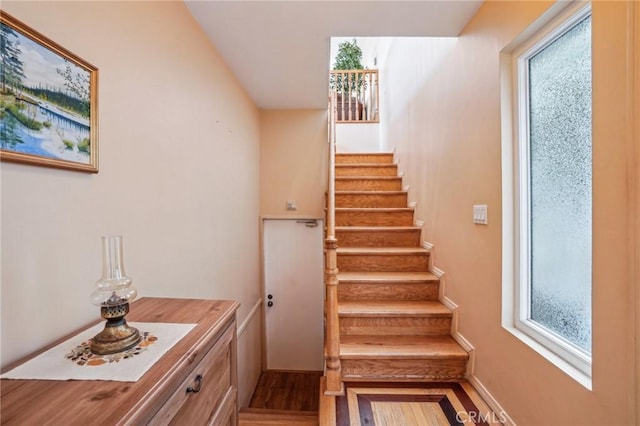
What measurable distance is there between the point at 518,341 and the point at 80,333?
1856 mm

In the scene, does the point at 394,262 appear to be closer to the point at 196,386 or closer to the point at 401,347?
the point at 401,347

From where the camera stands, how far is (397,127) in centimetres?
393

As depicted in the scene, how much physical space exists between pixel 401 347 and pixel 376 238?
3.92ft

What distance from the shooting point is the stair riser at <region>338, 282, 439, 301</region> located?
2400 millimetres

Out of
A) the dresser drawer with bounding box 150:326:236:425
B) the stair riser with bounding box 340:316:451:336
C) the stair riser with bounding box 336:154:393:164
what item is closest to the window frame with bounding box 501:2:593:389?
the stair riser with bounding box 340:316:451:336

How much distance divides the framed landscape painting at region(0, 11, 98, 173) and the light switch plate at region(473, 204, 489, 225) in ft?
6.32

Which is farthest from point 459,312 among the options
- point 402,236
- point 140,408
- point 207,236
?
point 140,408

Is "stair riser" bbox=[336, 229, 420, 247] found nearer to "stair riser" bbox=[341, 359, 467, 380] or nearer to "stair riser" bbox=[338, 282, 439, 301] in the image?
"stair riser" bbox=[338, 282, 439, 301]

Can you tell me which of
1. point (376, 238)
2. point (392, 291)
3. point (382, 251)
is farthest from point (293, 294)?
point (392, 291)

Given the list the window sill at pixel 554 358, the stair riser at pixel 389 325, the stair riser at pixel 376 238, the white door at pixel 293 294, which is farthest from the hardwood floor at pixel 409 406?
the white door at pixel 293 294

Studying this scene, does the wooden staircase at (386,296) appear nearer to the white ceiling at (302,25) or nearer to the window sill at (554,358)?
the window sill at (554,358)

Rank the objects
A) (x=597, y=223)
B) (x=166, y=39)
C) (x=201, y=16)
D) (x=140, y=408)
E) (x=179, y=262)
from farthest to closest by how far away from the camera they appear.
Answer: (x=201, y=16), (x=179, y=262), (x=166, y=39), (x=597, y=223), (x=140, y=408)

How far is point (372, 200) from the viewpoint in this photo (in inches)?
137

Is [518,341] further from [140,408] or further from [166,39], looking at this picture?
[166,39]
